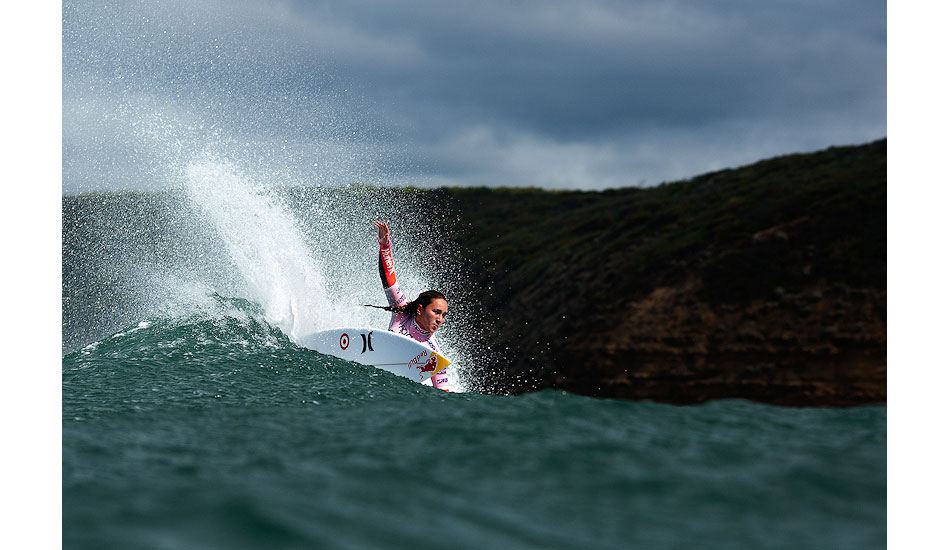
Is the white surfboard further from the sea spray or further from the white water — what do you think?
the sea spray

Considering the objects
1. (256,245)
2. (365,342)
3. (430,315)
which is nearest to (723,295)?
(430,315)

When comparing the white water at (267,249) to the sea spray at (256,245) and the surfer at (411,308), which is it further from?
the surfer at (411,308)

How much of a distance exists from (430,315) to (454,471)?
4764 millimetres

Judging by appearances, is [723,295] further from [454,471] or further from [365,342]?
[454,471]

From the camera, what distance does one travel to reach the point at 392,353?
27.8 ft

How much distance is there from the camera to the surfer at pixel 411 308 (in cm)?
880

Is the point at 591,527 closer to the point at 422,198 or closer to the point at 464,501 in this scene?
the point at 464,501

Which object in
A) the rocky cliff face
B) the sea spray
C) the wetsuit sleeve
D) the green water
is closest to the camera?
the green water

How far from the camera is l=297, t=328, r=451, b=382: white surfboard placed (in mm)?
8422

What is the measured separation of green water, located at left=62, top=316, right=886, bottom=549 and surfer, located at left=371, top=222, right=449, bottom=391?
229cm

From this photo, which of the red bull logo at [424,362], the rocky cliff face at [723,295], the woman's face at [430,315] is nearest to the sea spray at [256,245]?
the woman's face at [430,315]

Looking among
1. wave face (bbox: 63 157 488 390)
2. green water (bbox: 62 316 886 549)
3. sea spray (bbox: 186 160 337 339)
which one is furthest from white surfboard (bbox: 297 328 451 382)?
sea spray (bbox: 186 160 337 339)

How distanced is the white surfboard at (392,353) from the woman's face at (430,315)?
0.41 meters

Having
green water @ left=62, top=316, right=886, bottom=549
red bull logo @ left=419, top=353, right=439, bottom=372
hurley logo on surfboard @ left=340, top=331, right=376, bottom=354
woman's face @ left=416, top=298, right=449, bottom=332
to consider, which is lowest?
green water @ left=62, top=316, right=886, bottom=549
